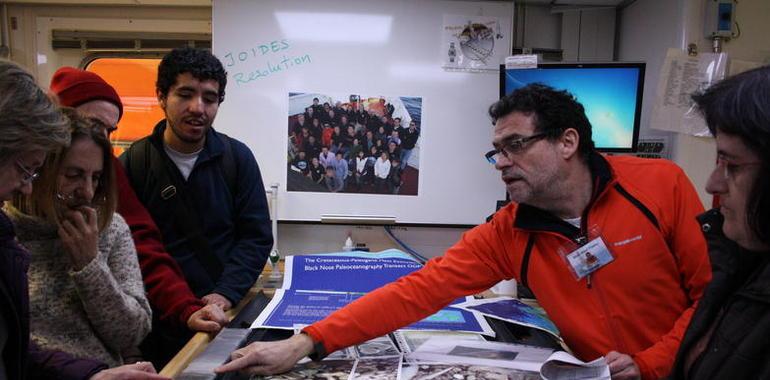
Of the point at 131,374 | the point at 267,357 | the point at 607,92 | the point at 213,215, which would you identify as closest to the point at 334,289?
the point at 213,215

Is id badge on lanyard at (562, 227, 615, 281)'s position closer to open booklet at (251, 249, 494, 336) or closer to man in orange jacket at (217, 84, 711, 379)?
man in orange jacket at (217, 84, 711, 379)

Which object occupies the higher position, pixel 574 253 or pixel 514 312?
pixel 574 253

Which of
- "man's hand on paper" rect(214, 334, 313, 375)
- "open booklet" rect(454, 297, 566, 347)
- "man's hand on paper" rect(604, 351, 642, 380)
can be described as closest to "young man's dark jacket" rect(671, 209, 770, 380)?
"man's hand on paper" rect(604, 351, 642, 380)

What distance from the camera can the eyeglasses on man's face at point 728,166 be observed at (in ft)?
2.27

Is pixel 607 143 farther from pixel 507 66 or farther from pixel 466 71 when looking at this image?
pixel 466 71

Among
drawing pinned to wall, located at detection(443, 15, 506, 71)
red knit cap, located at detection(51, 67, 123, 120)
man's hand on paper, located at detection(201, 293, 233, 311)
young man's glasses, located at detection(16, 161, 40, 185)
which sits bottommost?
man's hand on paper, located at detection(201, 293, 233, 311)

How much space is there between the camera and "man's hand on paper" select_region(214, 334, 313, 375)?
94 cm

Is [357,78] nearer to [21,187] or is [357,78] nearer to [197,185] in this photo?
[197,185]

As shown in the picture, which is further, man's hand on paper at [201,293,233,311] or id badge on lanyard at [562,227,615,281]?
man's hand on paper at [201,293,233,311]

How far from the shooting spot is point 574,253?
1.16 meters

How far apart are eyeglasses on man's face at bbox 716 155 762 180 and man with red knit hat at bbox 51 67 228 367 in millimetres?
1097

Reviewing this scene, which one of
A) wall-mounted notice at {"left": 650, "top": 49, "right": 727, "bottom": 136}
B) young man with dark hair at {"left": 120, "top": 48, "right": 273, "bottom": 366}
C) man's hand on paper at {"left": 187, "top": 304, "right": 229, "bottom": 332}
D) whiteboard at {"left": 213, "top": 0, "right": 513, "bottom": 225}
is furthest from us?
whiteboard at {"left": 213, "top": 0, "right": 513, "bottom": 225}

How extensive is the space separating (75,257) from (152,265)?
30cm

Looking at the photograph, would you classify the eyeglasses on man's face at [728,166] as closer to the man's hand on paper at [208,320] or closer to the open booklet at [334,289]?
the open booklet at [334,289]
